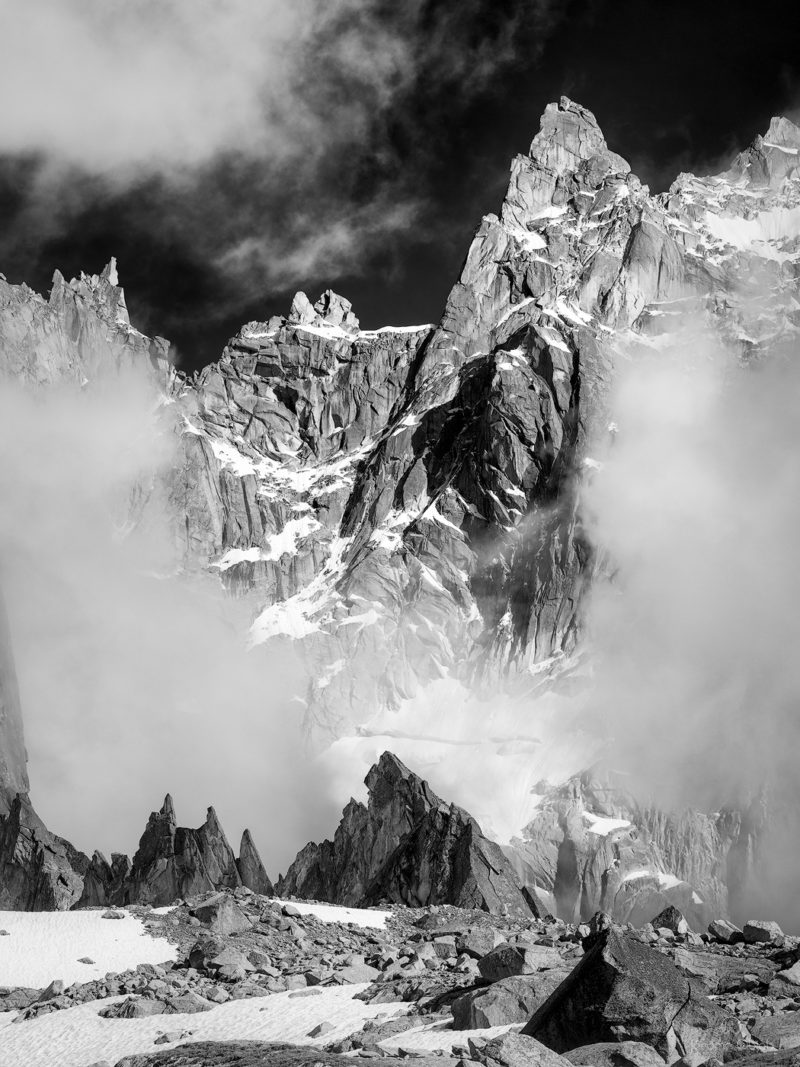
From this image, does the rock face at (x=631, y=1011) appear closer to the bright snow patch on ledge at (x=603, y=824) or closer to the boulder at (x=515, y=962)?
the boulder at (x=515, y=962)

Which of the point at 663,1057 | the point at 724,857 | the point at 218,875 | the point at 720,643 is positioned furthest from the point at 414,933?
the point at 720,643

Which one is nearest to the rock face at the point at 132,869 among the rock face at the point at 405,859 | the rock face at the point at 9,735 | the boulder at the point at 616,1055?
the rock face at the point at 405,859

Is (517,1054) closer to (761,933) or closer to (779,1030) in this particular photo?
(779,1030)

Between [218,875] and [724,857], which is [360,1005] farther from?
[724,857]

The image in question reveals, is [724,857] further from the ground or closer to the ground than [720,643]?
closer to the ground

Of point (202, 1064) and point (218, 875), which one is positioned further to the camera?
point (218, 875)

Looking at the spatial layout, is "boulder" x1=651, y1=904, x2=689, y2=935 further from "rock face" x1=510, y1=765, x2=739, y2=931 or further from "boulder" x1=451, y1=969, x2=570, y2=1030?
"rock face" x1=510, y1=765, x2=739, y2=931

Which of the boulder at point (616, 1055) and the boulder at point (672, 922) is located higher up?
the boulder at point (672, 922)
